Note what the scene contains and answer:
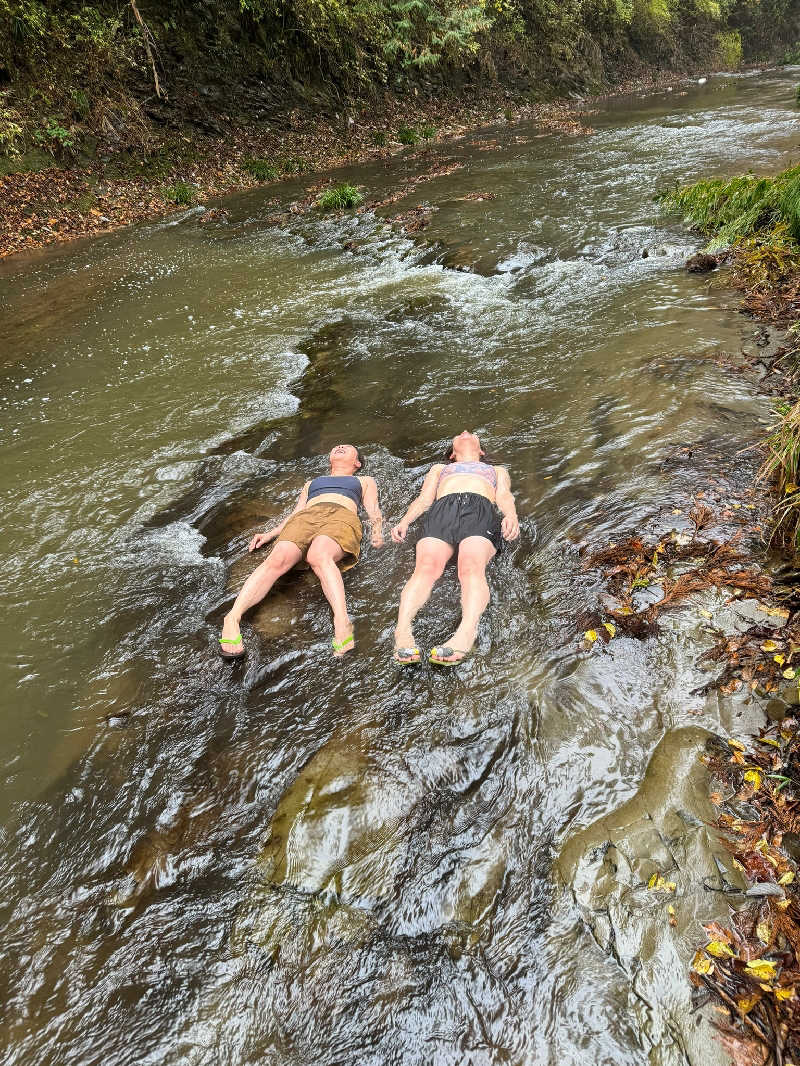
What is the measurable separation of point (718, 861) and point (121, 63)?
869 inches

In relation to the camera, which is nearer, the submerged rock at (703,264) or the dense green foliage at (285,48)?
the submerged rock at (703,264)

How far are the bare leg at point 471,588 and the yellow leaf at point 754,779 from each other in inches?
55.4

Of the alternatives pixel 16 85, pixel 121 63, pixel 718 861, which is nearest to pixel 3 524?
pixel 718 861

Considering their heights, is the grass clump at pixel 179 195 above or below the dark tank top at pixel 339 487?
above

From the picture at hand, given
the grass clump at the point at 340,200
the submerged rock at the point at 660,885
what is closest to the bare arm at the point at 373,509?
the submerged rock at the point at 660,885

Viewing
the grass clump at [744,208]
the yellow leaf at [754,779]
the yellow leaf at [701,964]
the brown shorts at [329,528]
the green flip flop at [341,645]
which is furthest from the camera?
the grass clump at [744,208]

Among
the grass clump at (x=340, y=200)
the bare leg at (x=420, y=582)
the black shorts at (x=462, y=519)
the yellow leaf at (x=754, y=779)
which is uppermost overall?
the grass clump at (x=340, y=200)

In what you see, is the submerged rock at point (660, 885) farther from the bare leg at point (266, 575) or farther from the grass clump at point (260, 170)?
the grass clump at point (260, 170)

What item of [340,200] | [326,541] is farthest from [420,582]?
[340,200]

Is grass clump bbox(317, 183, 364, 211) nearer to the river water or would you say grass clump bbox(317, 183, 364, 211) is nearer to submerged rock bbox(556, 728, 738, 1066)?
the river water

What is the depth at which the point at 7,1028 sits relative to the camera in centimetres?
221

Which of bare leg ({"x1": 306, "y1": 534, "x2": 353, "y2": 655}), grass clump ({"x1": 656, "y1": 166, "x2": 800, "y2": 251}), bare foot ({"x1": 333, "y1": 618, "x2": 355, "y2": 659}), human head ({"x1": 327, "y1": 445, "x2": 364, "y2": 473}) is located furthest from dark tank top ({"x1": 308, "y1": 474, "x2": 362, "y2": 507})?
grass clump ({"x1": 656, "y1": 166, "x2": 800, "y2": 251})

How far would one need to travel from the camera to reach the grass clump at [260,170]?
17.2 meters

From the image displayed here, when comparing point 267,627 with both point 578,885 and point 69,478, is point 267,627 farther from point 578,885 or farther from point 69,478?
point 69,478
